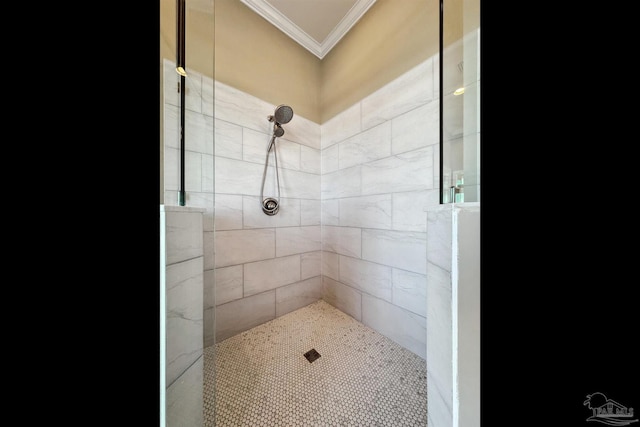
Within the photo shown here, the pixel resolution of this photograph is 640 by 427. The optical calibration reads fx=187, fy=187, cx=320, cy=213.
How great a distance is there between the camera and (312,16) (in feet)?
4.12

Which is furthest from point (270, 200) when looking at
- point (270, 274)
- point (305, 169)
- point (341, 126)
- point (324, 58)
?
point (324, 58)

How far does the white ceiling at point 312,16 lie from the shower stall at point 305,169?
56 millimetres

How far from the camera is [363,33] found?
47.9 inches

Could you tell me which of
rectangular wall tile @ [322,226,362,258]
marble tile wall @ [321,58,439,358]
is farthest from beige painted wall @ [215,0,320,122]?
rectangular wall tile @ [322,226,362,258]

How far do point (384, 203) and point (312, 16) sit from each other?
135cm

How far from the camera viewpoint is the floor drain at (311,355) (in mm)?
896

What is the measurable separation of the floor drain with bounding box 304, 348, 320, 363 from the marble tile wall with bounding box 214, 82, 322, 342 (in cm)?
38

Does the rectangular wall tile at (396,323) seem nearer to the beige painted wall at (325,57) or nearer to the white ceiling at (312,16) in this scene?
the beige painted wall at (325,57)

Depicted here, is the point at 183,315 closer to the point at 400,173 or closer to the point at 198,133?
the point at 198,133

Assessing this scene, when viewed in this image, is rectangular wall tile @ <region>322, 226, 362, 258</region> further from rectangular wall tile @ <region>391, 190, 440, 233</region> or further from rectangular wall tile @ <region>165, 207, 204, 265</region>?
rectangular wall tile @ <region>165, 207, 204, 265</region>
